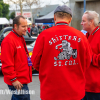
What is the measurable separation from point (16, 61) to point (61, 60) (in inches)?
38.7

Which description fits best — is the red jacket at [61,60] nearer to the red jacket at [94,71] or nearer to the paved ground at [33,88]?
the red jacket at [94,71]

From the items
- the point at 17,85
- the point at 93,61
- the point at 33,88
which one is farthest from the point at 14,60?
the point at 33,88

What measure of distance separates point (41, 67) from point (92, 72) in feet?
2.90

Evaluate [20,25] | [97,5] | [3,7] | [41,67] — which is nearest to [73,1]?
[97,5]

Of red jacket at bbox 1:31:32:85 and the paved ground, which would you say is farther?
the paved ground

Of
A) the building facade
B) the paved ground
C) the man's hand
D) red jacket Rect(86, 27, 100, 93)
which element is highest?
the building facade

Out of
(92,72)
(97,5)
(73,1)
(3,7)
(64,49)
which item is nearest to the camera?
(64,49)

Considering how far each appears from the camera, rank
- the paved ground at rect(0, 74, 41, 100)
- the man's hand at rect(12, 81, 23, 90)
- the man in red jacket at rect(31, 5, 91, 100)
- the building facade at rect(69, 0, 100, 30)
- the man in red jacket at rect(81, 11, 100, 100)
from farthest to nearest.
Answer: the building facade at rect(69, 0, 100, 30) → the paved ground at rect(0, 74, 41, 100) → the man's hand at rect(12, 81, 23, 90) → the man in red jacket at rect(81, 11, 100, 100) → the man in red jacket at rect(31, 5, 91, 100)

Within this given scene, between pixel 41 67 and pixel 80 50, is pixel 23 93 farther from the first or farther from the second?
pixel 80 50

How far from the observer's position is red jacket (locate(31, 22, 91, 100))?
239 centimetres

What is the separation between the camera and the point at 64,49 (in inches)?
94.8

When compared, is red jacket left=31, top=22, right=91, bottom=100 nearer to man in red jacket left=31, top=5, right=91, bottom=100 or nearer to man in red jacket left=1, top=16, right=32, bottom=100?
man in red jacket left=31, top=5, right=91, bottom=100

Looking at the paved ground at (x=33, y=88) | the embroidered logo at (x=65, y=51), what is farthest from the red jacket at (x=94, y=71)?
the paved ground at (x=33, y=88)

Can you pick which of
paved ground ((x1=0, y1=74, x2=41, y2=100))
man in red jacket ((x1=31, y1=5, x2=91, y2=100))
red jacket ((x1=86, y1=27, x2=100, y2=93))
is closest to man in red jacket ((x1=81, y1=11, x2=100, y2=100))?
red jacket ((x1=86, y1=27, x2=100, y2=93))
